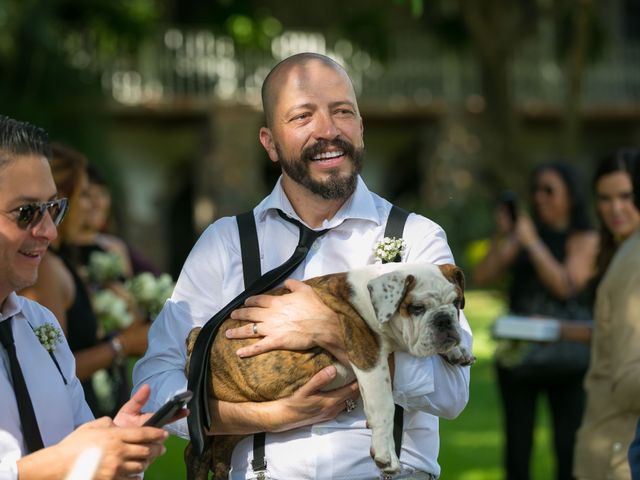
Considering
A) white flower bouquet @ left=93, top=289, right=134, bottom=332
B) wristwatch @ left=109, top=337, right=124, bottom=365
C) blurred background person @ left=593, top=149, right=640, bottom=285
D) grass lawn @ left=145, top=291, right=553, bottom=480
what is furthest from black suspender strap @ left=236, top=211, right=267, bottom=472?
grass lawn @ left=145, top=291, right=553, bottom=480

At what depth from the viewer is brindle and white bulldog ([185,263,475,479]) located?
3.12m

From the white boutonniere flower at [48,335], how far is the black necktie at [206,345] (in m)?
0.40

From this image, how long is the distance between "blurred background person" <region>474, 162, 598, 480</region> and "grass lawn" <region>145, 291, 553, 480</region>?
1.25 feet

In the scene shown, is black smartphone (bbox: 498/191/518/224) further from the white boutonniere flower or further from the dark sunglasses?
the dark sunglasses

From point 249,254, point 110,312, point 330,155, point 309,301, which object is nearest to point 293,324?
point 309,301

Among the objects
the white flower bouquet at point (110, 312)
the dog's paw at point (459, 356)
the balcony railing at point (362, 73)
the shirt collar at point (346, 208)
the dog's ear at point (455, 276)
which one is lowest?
the dog's paw at point (459, 356)

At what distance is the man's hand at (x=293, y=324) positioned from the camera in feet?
10.6

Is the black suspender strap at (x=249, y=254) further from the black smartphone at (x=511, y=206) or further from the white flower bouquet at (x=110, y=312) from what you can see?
the black smartphone at (x=511, y=206)

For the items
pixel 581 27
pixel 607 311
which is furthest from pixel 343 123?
pixel 581 27

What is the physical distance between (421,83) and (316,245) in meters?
19.6

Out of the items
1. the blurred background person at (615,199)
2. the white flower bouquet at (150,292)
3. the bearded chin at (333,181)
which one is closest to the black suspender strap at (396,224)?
the bearded chin at (333,181)

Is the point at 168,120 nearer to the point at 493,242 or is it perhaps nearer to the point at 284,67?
the point at 493,242

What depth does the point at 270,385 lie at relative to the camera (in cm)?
329

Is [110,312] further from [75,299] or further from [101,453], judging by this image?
[101,453]
